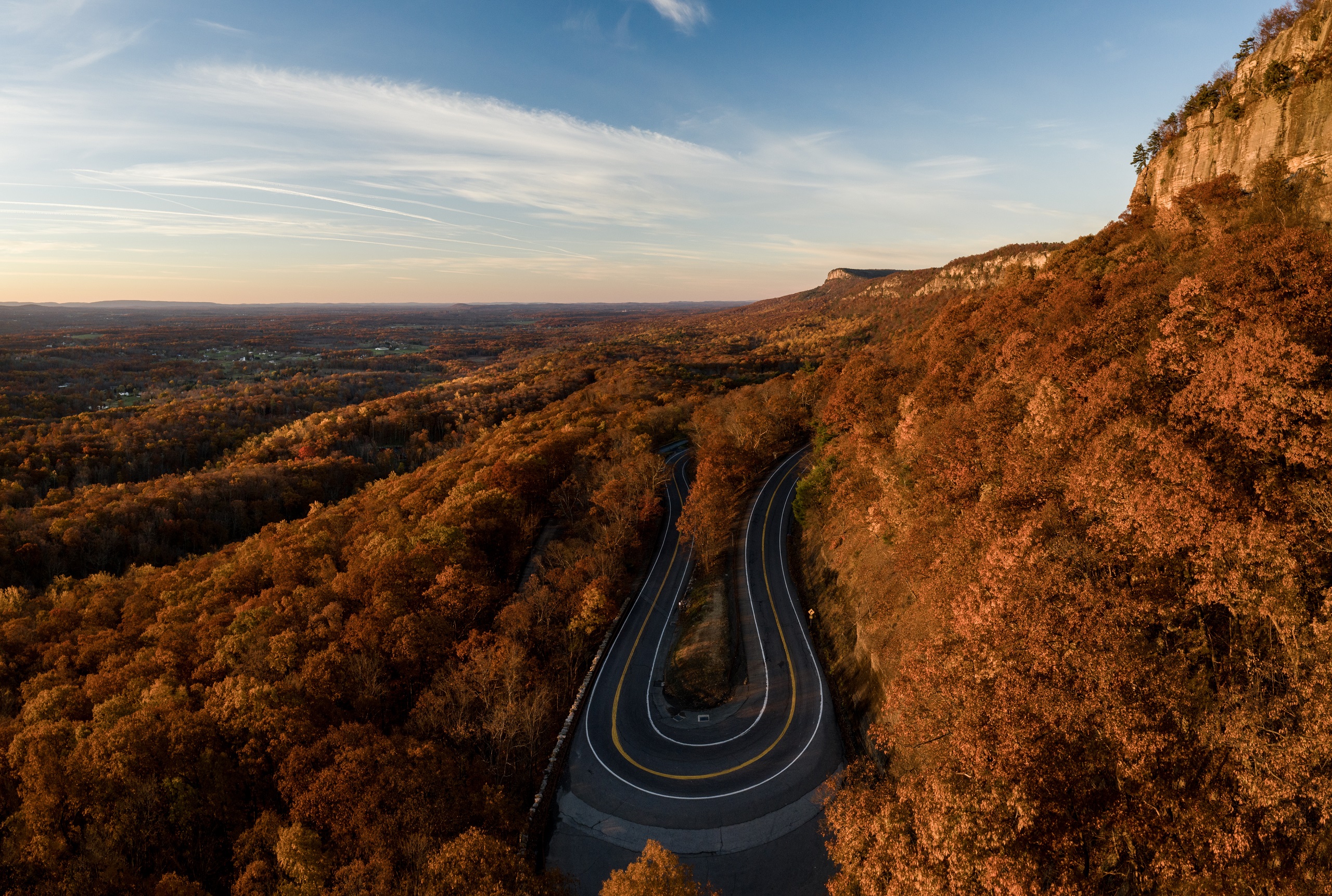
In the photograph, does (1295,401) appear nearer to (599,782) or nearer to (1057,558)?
(1057,558)

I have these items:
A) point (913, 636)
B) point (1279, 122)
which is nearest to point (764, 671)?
point (913, 636)

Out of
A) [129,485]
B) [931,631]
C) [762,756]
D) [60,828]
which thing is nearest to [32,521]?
[129,485]

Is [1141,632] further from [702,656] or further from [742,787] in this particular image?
[702,656]

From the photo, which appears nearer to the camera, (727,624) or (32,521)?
(727,624)

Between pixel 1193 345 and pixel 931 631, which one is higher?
pixel 1193 345

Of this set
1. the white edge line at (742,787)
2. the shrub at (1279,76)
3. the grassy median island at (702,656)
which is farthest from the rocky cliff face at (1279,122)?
the grassy median island at (702,656)

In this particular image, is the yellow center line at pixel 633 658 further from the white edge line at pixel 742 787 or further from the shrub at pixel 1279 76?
the shrub at pixel 1279 76

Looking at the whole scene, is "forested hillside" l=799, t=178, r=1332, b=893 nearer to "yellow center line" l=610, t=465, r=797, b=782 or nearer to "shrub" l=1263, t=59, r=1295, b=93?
"yellow center line" l=610, t=465, r=797, b=782
